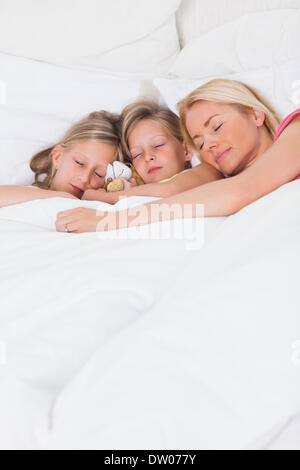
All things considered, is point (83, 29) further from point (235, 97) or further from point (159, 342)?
point (159, 342)

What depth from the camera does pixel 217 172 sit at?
56.6 inches

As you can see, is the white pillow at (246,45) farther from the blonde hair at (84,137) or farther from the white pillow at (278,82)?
the blonde hair at (84,137)

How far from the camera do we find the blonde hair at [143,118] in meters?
1.50

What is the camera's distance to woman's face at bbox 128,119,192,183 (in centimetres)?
146

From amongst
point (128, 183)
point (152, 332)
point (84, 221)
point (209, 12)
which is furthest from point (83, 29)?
point (152, 332)

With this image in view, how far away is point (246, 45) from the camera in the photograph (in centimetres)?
144

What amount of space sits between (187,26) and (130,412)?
4.97 ft

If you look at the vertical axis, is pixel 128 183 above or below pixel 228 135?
below

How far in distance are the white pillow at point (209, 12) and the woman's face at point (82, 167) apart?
55 cm

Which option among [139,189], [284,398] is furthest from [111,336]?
[139,189]

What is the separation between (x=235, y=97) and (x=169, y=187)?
344mm

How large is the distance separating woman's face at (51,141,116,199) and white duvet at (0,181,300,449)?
0.66 meters

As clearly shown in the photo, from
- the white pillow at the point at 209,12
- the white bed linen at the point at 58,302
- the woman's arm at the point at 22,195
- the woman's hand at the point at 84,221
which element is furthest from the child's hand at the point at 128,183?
the white pillow at the point at 209,12

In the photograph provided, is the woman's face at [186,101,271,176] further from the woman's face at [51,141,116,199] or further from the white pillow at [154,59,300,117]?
the woman's face at [51,141,116,199]
